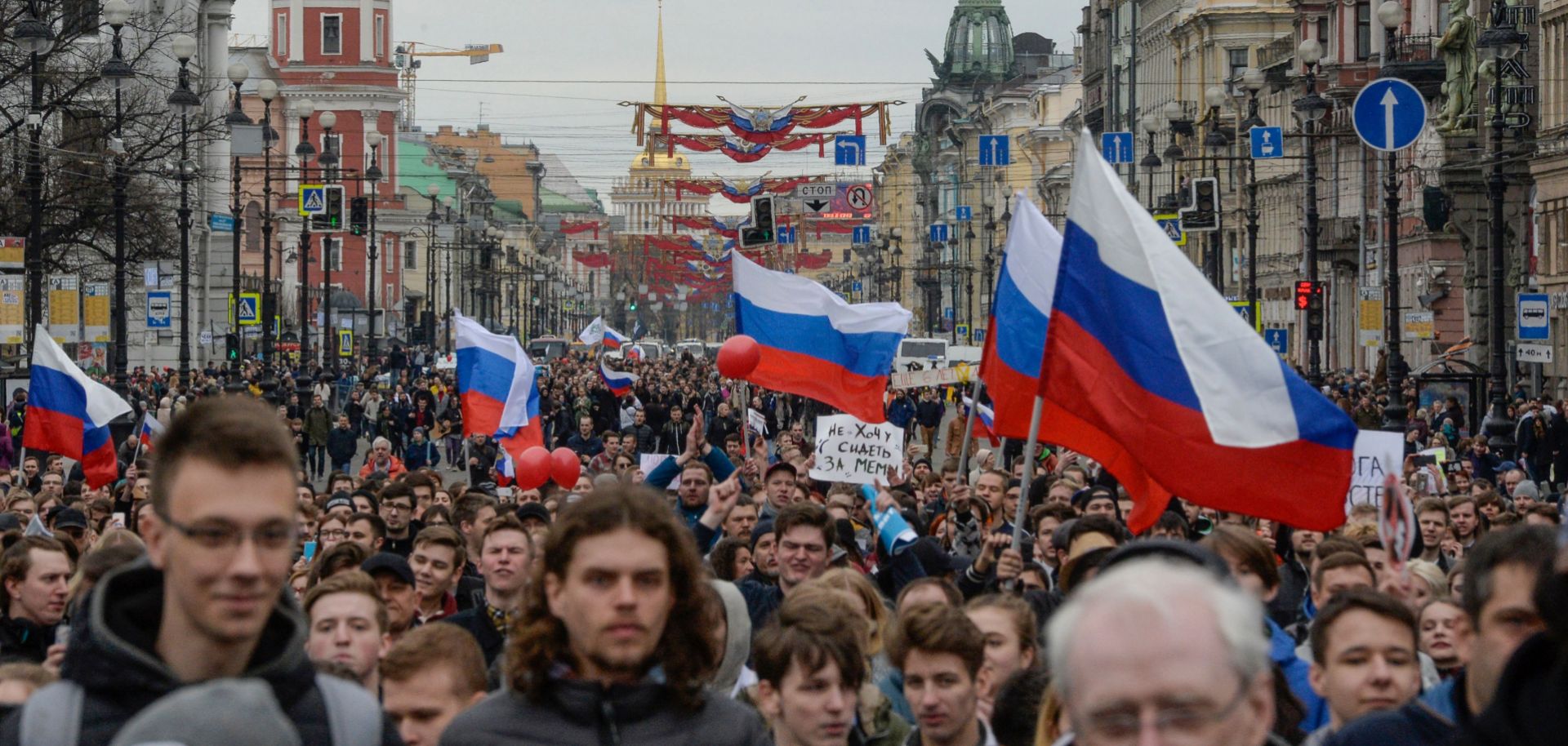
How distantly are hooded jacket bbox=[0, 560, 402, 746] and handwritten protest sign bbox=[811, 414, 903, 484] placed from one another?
12915 millimetres

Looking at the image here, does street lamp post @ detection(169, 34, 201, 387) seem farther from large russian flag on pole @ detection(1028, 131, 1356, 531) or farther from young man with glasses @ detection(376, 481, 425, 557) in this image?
large russian flag on pole @ detection(1028, 131, 1356, 531)

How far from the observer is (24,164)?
41500 millimetres

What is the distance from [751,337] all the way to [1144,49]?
253 ft

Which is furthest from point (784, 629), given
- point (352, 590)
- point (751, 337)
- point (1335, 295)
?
point (1335, 295)

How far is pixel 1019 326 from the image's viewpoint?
11820mm

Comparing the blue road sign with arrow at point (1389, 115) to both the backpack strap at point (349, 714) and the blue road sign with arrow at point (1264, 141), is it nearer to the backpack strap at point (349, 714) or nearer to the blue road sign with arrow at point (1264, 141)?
the blue road sign with arrow at point (1264, 141)

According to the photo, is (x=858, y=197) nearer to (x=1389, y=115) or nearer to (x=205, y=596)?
(x=1389, y=115)

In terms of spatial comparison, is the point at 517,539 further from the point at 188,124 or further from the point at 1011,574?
the point at 188,124

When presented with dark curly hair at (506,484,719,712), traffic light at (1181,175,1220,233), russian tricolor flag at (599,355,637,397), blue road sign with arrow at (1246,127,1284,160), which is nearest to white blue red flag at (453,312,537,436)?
dark curly hair at (506,484,719,712)

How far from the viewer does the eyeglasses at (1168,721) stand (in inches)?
116

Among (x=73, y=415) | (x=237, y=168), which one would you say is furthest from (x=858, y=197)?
(x=73, y=415)

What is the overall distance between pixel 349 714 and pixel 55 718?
1.47 ft

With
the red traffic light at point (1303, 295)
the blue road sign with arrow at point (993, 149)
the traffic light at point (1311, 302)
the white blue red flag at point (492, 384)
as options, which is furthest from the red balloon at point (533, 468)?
the blue road sign with arrow at point (993, 149)

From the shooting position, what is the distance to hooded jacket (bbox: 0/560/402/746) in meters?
3.50
